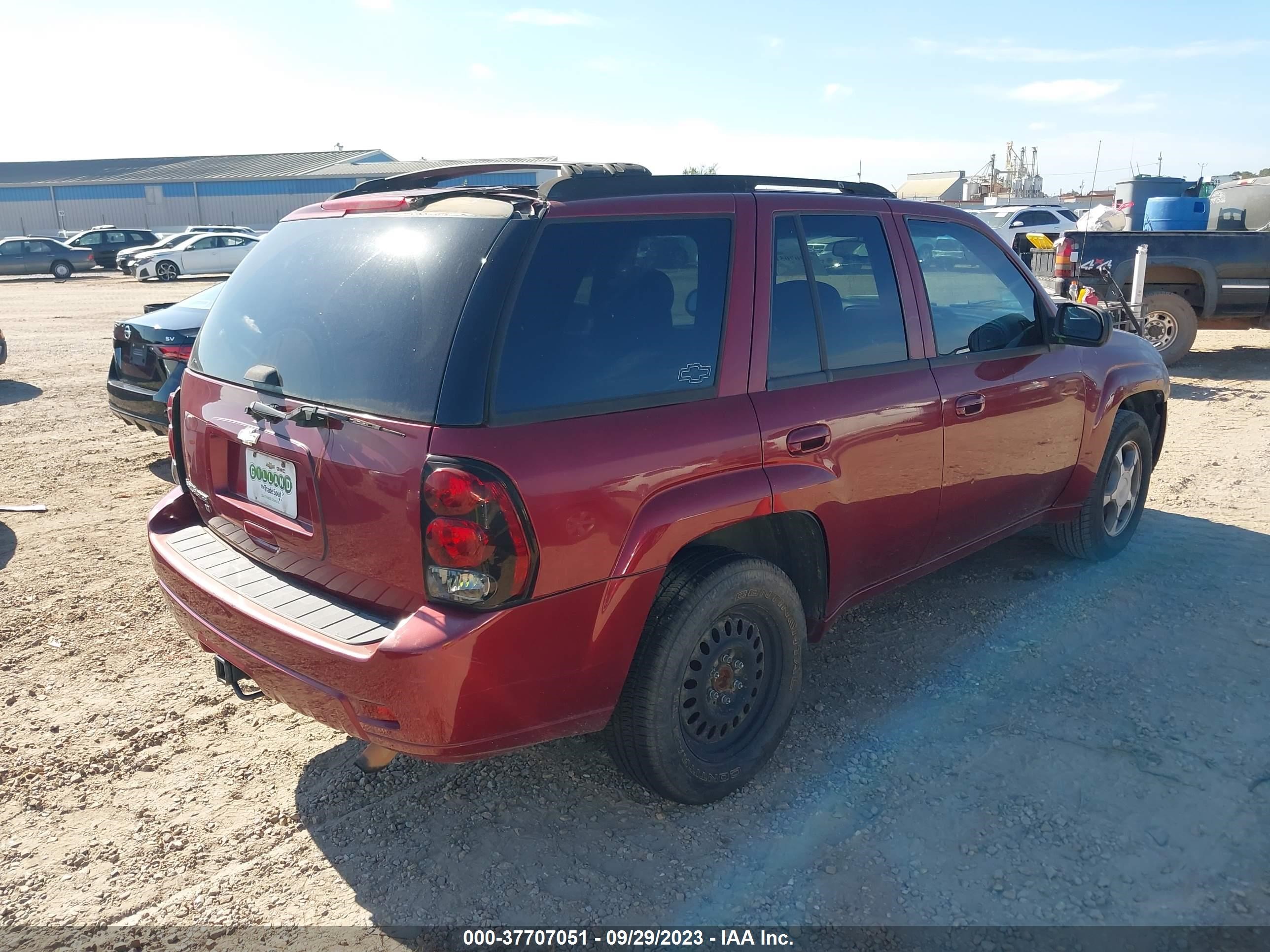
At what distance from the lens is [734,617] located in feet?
10.2

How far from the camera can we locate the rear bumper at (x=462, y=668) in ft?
7.88

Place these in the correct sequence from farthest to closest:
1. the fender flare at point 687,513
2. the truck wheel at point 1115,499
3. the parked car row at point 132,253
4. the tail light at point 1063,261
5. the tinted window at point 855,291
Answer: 1. the parked car row at point 132,253
2. the tail light at point 1063,261
3. the truck wheel at point 1115,499
4. the tinted window at point 855,291
5. the fender flare at point 687,513

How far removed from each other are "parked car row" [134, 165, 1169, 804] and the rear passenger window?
0.04ft

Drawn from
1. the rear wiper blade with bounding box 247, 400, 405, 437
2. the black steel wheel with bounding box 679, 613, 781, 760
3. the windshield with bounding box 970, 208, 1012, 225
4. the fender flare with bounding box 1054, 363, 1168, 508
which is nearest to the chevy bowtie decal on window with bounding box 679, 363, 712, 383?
the black steel wheel with bounding box 679, 613, 781, 760

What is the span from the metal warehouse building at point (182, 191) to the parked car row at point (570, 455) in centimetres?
5512

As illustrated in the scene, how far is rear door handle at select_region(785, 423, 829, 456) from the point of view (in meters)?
3.08

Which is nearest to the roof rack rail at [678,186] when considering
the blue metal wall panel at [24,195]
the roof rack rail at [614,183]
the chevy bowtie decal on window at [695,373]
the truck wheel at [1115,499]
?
the roof rack rail at [614,183]

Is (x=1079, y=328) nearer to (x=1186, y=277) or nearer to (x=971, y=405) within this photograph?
(x=971, y=405)

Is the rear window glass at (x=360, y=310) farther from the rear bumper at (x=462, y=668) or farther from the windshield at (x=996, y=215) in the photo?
the windshield at (x=996, y=215)

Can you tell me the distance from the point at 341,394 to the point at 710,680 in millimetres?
1467

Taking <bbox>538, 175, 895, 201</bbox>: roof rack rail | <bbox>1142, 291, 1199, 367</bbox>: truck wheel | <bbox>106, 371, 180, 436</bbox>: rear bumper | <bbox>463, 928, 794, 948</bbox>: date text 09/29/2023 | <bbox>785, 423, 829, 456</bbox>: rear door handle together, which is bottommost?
<bbox>463, 928, 794, 948</bbox>: date text 09/29/2023

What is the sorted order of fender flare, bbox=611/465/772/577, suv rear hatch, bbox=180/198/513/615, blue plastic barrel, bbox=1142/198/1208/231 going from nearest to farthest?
suv rear hatch, bbox=180/198/513/615
fender flare, bbox=611/465/772/577
blue plastic barrel, bbox=1142/198/1208/231

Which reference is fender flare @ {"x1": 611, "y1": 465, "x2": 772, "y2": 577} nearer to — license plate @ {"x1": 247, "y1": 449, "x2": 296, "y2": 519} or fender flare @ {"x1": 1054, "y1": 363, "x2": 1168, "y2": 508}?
license plate @ {"x1": 247, "y1": 449, "x2": 296, "y2": 519}

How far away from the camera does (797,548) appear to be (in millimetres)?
3350
